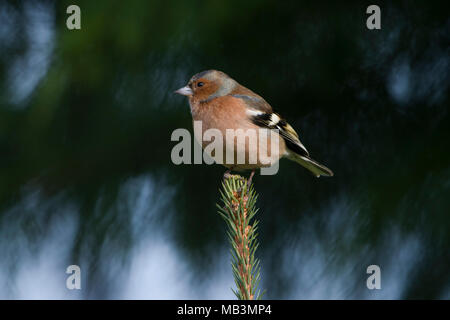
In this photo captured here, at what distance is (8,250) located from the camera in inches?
63.5

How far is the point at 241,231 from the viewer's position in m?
1.47

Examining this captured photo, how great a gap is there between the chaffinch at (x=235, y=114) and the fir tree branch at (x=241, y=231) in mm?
274

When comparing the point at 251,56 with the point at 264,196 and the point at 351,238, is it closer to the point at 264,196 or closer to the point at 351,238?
the point at 264,196

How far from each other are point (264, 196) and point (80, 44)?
29.6 inches

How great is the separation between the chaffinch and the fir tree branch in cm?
27

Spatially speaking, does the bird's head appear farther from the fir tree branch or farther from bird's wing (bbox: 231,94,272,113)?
the fir tree branch

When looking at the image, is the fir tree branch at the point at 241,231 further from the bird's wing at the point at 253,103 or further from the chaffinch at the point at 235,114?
the bird's wing at the point at 253,103

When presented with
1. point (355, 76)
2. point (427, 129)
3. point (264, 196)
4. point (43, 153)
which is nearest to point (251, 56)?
point (355, 76)

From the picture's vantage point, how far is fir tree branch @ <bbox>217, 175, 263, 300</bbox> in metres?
1.36

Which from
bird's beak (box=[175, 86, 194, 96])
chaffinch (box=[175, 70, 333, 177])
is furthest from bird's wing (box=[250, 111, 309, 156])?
bird's beak (box=[175, 86, 194, 96])

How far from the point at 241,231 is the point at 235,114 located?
68 centimetres
